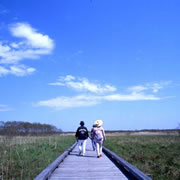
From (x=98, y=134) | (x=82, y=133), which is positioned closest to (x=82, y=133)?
(x=82, y=133)

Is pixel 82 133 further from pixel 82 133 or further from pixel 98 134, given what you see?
pixel 98 134

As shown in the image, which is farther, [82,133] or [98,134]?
[82,133]

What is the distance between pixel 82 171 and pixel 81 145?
4489 millimetres

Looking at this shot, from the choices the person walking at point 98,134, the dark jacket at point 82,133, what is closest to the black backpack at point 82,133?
the dark jacket at point 82,133

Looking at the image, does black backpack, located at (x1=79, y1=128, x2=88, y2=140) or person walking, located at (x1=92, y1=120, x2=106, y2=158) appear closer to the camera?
person walking, located at (x1=92, y1=120, x2=106, y2=158)

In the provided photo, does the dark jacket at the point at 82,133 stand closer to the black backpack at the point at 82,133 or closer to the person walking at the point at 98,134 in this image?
the black backpack at the point at 82,133

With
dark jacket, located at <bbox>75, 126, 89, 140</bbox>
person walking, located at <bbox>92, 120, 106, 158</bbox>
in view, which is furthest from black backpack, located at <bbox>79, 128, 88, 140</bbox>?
person walking, located at <bbox>92, 120, 106, 158</bbox>

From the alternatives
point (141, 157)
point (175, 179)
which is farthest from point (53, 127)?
point (175, 179)

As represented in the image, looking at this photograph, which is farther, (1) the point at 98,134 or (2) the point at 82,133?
(2) the point at 82,133

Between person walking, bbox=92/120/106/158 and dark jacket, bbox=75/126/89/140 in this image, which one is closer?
person walking, bbox=92/120/106/158

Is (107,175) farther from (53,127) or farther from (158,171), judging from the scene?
(53,127)

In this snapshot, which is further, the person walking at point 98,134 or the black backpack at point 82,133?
the black backpack at point 82,133

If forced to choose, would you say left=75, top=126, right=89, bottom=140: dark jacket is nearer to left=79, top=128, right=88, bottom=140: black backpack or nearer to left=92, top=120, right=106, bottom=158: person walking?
Answer: left=79, top=128, right=88, bottom=140: black backpack

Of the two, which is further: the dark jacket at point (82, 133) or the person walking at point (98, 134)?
the dark jacket at point (82, 133)
